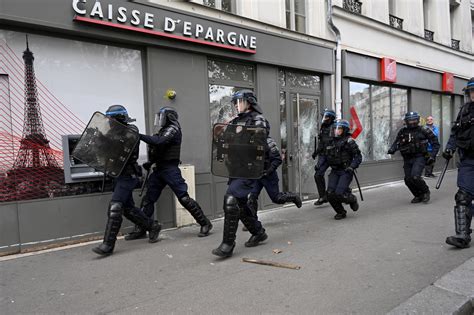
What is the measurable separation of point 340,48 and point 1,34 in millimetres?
6814

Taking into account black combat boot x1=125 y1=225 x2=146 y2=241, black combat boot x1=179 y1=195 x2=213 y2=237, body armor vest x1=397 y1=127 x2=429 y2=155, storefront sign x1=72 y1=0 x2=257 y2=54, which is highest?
storefront sign x1=72 y1=0 x2=257 y2=54

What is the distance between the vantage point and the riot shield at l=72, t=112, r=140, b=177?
406cm

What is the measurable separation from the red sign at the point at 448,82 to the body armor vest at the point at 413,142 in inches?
267

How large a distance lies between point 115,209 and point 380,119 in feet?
28.0

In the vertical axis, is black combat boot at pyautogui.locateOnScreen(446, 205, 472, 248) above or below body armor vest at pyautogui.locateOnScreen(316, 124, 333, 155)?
below

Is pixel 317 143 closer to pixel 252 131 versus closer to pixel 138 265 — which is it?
pixel 252 131

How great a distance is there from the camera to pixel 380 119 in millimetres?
10242

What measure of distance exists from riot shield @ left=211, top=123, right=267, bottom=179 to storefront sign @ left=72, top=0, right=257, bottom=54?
7.68ft

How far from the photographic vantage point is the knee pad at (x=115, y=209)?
4035 millimetres

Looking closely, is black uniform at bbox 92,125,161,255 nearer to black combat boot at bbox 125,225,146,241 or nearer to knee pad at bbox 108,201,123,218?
knee pad at bbox 108,201,123,218

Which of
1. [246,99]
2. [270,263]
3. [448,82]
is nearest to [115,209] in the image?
[270,263]

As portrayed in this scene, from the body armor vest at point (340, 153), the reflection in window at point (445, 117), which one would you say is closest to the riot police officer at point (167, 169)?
the body armor vest at point (340, 153)

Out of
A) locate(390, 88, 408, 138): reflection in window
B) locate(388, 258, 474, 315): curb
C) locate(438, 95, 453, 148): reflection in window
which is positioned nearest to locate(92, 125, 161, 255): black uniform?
locate(388, 258, 474, 315): curb

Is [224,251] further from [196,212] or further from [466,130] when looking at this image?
[466,130]
